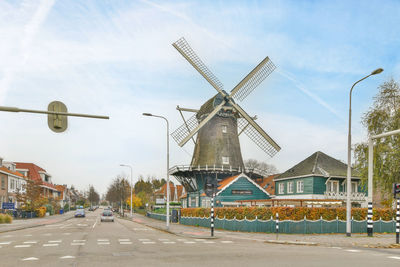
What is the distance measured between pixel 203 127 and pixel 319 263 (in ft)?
116

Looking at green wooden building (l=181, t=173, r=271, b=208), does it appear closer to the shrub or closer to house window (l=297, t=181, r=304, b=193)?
house window (l=297, t=181, r=304, b=193)

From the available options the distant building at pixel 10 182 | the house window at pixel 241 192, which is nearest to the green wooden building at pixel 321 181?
the house window at pixel 241 192

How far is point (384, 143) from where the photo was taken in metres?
30.2

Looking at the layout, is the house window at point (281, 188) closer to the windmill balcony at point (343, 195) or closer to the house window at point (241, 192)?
the house window at point (241, 192)

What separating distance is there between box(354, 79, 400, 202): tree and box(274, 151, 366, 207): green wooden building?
8460mm

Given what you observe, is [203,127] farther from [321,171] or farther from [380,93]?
[380,93]

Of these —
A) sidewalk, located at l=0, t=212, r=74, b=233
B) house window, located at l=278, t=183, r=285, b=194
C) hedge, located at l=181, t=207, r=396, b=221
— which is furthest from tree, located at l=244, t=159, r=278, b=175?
hedge, located at l=181, t=207, r=396, b=221

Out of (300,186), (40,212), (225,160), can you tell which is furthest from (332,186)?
(40,212)

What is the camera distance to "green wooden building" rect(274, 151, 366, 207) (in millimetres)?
40312

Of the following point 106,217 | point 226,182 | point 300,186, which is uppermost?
point 226,182

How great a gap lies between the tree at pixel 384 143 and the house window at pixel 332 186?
358 inches

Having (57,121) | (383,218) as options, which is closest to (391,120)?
(383,218)

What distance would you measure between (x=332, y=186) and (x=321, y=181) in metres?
1.68

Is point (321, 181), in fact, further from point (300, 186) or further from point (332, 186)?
point (300, 186)
